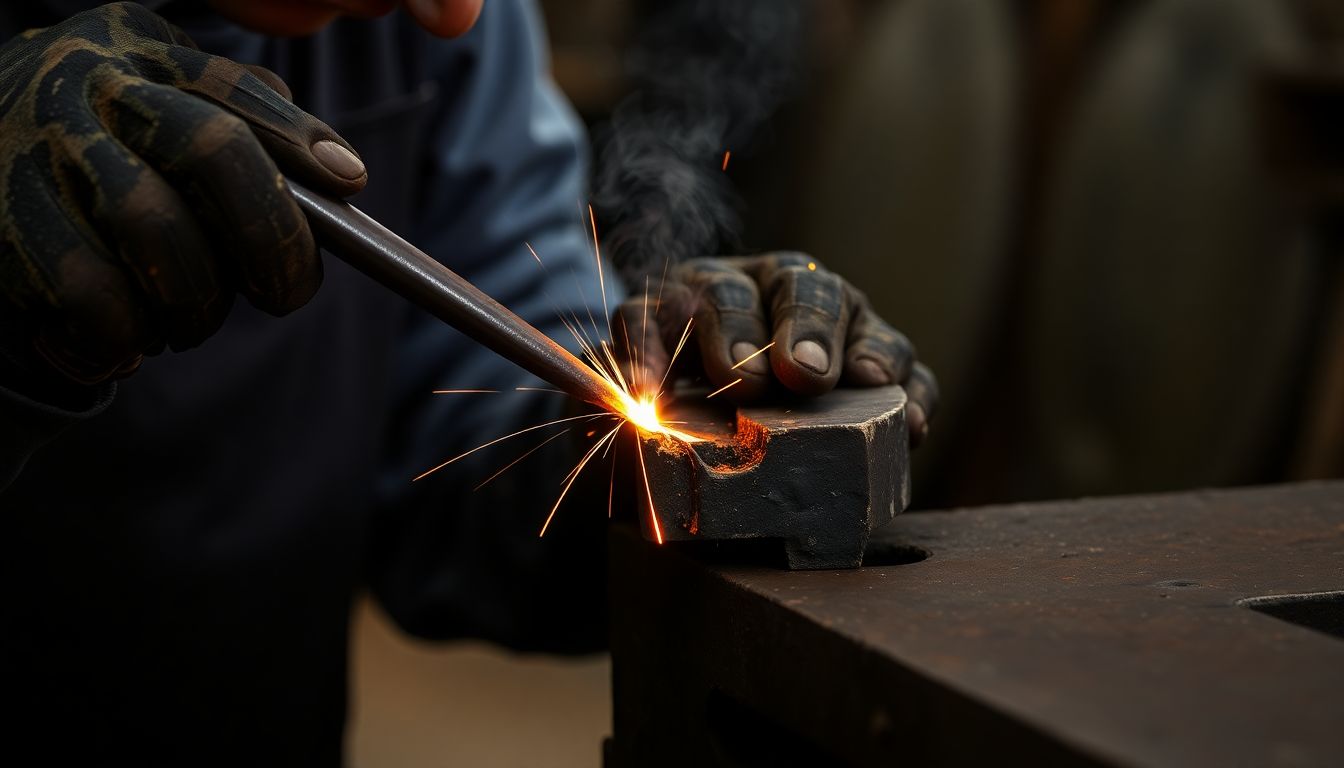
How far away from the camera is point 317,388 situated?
5.42 feet

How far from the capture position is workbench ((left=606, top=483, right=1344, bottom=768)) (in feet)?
2.26

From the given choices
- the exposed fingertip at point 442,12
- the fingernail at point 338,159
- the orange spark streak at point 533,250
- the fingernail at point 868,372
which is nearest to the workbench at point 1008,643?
the fingernail at point 868,372

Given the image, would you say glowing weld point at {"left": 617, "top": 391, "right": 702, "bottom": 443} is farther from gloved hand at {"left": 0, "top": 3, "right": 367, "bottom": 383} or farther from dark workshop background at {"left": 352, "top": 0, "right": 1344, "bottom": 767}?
dark workshop background at {"left": 352, "top": 0, "right": 1344, "bottom": 767}

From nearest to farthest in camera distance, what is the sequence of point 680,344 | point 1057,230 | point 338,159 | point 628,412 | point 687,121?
point 338,159, point 628,412, point 680,344, point 687,121, point 1057,230

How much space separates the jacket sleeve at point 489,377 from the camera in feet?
5.49

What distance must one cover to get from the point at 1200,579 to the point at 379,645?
3.34m

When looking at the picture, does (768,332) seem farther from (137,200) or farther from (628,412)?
(137,200)

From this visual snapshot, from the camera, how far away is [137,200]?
2.87 feet

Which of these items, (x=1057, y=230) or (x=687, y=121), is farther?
(x=1057, y=230)

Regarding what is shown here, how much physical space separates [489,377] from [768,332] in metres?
0.71

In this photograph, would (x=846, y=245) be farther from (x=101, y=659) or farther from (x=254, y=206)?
(x=254, y=206)

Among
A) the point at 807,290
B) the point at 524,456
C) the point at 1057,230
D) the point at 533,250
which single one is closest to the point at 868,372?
the point at 807,290

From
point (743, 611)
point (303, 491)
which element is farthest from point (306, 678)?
point (743, 611)

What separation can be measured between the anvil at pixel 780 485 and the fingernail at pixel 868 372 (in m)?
0.16
